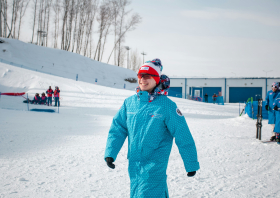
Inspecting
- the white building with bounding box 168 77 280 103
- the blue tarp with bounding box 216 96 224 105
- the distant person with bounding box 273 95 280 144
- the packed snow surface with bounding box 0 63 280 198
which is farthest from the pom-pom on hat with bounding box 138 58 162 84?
the white building with bounding box 168 77 280 103

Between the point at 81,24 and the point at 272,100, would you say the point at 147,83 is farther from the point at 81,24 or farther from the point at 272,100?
the point at 81,24

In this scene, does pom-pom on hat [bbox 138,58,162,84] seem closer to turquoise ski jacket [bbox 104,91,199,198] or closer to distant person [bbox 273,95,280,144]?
turquoise ski jacket [bbox 104,91,199,198]

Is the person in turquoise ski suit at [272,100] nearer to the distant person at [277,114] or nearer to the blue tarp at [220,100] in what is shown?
the distant person at [277,114]

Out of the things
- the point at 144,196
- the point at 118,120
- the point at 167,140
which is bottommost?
the point at 144,196

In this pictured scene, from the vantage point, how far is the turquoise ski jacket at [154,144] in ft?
5.66

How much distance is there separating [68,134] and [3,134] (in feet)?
6.25

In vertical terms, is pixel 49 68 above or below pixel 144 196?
above

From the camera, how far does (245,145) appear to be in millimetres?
6062

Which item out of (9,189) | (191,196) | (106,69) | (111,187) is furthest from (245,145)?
(106,69)

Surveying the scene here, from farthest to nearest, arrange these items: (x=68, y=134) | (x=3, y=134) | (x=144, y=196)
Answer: (x=68, y=134)
(x=3, y=134)
(x=144, y=196)

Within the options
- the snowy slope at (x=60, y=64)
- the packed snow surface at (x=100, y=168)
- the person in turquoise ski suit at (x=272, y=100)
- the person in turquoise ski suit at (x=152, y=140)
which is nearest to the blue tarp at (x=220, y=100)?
the snowy slope at (x=60, y=64)

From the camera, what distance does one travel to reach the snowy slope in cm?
3150

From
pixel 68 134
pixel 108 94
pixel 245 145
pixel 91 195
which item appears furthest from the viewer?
pixel 108 94

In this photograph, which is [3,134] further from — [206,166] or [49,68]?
[49,68]
